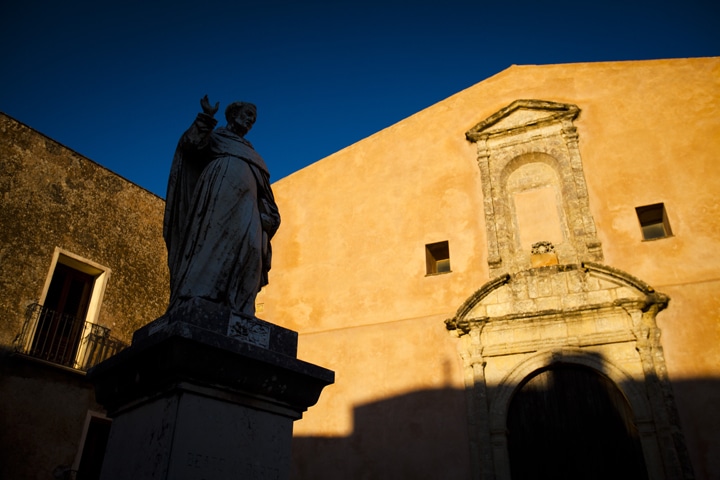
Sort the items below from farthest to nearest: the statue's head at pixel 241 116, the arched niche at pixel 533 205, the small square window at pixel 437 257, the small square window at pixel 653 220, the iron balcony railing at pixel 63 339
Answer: the small square window at pixel 437 257 < the iron balcony railing at pixel 63 339 < the arched niche at pixel 533 205 < the small square window at pixel 653 220 < the statue's head at pixel 241 116

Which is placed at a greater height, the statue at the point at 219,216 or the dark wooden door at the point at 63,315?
the dark wooden door at the point at 63,315

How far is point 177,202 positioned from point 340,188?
711cm

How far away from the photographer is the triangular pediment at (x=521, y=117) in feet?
31.0

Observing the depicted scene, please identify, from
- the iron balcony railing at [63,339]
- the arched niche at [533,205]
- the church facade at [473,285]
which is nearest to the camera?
the church facade at [473,285]

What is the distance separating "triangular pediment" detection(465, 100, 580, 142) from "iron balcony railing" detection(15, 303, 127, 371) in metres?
6.65

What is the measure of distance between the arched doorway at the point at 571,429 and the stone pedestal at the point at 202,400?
5187 millimetres

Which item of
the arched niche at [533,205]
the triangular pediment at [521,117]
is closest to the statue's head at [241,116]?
the arched niche at [533,205]

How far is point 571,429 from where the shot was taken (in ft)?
24.6

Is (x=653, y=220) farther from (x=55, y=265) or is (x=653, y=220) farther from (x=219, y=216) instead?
(x=55, y=265)

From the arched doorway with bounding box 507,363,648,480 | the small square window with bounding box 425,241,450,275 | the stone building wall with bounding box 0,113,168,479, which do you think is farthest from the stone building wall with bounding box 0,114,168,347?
the arched doorway with bounding box 507,363,648,480

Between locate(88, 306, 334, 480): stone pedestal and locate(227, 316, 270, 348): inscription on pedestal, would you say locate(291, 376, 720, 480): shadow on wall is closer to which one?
locate(88, 306, 334, 480): stone pedestal

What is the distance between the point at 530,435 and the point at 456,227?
10.3ft

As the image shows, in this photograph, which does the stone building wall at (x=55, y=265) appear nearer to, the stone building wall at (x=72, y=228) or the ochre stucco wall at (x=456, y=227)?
the stone building wall at (x=72, y=228)

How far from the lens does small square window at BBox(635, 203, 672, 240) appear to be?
827 centimetres
